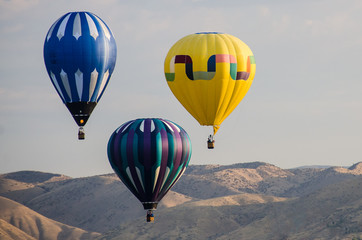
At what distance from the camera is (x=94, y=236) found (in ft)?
529

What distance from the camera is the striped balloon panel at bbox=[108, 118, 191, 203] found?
6353 centimetres

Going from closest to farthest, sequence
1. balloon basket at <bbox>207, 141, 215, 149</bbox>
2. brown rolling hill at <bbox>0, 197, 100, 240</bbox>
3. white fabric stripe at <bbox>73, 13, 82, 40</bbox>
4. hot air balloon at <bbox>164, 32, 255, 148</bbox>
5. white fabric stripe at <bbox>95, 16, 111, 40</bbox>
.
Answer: balloon basket at <bbox>207, 141, 215, 149</bbox> < white fabric stripe at <bbox>73, 13, 82, 40</bbox> < hot air balloon at <bbox>164, 32, 255, 148</bbox> < white fabric stripe at <bbox>95, 16, 111, 40</bbox> < brown rolling hill at <bbox>0, 197, 100, 240</bbox>

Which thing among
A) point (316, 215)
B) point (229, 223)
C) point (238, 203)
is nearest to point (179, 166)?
point (316, 215)

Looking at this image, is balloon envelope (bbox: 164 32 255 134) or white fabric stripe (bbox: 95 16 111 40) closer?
balloon envelope (bbox: 164 32 255 134)

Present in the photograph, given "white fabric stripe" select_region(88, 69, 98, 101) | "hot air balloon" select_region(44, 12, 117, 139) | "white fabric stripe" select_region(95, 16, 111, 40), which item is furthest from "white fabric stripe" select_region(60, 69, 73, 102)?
"white fabric stripe" select_region(95, 16, 111, 40)

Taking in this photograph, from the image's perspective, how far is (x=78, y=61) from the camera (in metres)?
64.1

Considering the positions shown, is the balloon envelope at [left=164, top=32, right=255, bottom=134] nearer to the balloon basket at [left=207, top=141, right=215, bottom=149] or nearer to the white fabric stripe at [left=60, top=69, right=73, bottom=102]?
the balloon basket at [left=207, top=141, right=215, bottom=149]

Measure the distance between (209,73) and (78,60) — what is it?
30.2 ft

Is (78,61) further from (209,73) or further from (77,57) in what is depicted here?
(209,73)

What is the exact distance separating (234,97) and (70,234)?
102081mm

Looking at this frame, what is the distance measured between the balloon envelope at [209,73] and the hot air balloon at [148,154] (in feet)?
9.29

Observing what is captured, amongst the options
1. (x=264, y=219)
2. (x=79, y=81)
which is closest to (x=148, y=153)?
(x=79, y=81)

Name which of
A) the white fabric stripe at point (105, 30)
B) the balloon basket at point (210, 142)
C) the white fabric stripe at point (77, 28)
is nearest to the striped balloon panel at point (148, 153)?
the balloon basket at point (210, 142)

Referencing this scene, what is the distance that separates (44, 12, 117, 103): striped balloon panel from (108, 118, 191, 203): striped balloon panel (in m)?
3.87
